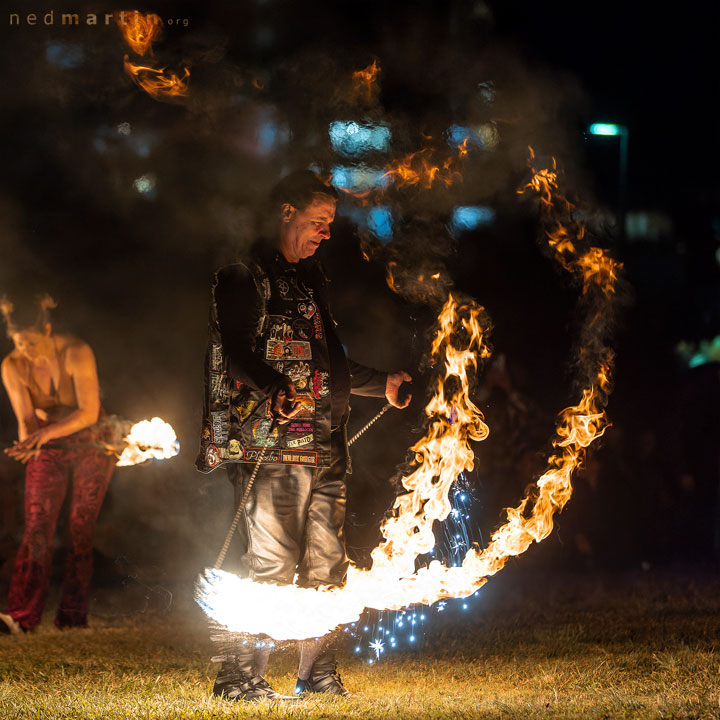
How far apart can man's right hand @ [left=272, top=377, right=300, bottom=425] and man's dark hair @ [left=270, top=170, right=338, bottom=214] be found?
96cm

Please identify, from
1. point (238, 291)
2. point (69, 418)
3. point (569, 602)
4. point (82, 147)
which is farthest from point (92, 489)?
point (569, 602)

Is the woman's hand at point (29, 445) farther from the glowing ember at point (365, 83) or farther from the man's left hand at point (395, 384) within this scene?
the glowing ember at point (365, 83)

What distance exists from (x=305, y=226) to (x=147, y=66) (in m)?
2.50

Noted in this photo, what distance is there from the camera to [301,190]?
591 cm

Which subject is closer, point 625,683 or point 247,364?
point 247,364

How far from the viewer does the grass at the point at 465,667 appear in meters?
5.49

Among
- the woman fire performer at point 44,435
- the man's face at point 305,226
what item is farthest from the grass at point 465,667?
the man's face at point 305,226

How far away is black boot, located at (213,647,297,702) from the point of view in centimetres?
570

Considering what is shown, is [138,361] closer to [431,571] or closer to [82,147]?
[82,147]

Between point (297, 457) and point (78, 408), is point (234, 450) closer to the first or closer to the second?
point (297, 457)

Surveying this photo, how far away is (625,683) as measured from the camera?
6.09m

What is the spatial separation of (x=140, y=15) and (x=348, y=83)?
1.64 meters

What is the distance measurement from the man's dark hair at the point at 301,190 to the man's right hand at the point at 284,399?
963mm

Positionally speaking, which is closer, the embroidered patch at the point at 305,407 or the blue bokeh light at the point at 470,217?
the embroidered patch at the point at 305,407
